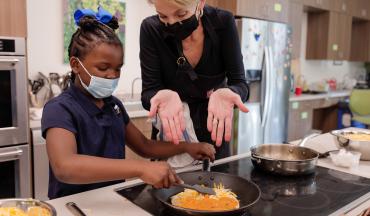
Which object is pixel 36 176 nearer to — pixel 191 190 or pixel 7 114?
pixel 7 114

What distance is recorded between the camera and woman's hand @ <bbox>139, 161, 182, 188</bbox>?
0.89 m

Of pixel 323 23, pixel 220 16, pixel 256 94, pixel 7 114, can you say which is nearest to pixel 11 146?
pixel 7 114

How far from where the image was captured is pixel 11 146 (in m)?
2.09

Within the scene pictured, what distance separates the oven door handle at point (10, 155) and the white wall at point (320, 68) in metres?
3.67

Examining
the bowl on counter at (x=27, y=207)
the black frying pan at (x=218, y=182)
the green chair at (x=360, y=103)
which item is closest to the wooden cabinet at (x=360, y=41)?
the green chair at (x=360, y=103)

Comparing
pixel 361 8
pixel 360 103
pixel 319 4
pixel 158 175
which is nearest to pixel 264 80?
pixel 360 103

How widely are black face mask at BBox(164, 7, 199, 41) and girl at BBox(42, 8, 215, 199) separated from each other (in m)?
0.22

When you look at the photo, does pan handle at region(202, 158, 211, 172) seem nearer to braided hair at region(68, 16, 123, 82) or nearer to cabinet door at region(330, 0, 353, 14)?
braided hair at region(68, 16, 123, 82)

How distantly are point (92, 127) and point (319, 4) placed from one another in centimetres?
420

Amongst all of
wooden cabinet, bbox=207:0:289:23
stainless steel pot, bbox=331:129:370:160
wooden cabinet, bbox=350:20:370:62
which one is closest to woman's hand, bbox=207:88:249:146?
stainless steel pot, bbox=331:129:370:160

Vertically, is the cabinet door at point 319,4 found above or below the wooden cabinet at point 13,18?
above

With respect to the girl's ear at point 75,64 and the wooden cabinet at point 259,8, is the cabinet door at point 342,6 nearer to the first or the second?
the wooden cabinet at point 259,8

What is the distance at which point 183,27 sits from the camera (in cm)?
129

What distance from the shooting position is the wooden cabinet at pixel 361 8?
5.23 metres
